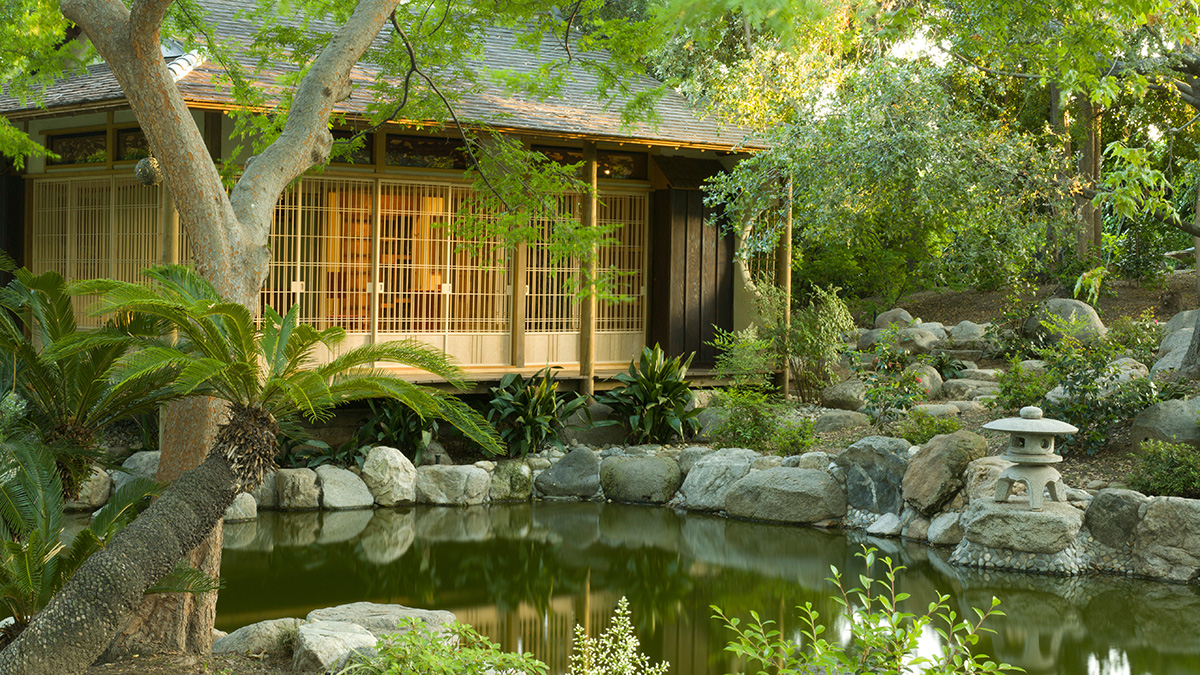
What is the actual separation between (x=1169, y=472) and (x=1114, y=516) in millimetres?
654

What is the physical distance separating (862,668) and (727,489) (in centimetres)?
722

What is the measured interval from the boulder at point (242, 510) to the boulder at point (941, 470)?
19.0 ft

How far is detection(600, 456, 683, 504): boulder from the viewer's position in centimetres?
1084

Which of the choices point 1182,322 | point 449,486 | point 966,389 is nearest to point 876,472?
point 966,389

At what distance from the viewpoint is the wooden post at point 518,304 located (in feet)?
41.4

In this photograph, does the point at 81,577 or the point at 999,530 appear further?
the point at 999,530

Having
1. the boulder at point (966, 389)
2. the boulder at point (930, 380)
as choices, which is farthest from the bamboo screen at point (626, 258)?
the boulder at point (966, 389)

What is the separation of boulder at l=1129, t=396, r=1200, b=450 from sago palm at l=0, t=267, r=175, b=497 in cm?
788

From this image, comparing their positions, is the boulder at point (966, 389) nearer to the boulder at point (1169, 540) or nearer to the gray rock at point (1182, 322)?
A: the gray rock at point (1182, 322)

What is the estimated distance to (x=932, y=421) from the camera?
10367 millimetres

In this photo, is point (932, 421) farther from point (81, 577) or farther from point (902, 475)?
point (81, 577)

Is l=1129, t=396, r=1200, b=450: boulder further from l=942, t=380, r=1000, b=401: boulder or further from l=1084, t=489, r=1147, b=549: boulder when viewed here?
l=942, t=380, r=1000, b=401: boulder

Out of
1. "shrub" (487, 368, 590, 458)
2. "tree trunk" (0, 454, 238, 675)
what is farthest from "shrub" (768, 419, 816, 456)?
"tree trunk" (0, 454, 238, 675)

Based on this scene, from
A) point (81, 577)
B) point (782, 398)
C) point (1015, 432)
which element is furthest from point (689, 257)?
point (81, 577)
